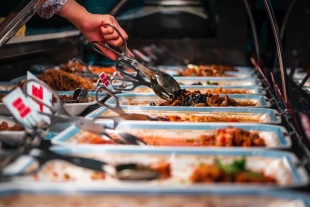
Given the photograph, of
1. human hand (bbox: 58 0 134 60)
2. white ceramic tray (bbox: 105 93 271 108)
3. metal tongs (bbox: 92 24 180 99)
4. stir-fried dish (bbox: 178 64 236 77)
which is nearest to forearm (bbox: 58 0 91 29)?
human hand (bbox: 58 0 134 60)

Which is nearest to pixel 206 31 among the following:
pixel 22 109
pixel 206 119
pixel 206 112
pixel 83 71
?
pixel 83 71

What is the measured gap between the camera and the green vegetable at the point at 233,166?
1420 millimetres

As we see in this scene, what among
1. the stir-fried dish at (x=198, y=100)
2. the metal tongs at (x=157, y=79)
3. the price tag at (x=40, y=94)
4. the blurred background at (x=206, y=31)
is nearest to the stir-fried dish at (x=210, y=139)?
the price tag at (x=40, y=94)

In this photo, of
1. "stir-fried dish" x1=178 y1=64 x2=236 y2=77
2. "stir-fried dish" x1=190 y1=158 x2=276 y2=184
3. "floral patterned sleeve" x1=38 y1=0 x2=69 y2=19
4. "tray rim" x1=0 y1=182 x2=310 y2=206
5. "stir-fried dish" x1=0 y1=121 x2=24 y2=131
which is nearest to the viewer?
"tray rim" x1=0 y1=182 x2=310 y2=206

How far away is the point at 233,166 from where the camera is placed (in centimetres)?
146

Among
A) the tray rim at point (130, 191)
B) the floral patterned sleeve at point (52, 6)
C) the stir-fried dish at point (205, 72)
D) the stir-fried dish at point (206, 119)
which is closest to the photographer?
the tray rim at point (130, 191)

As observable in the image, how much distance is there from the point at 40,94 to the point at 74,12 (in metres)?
1.10

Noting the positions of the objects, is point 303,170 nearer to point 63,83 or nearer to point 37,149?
point 37,149

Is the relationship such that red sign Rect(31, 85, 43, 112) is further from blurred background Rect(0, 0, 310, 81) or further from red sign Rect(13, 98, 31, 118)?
blurred background Rect(0, 0, 310, 81)

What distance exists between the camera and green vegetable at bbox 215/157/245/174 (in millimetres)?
1420

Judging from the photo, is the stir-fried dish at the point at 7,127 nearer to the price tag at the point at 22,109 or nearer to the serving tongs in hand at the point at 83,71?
the price tag at the point at 22,109

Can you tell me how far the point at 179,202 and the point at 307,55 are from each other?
4239mm

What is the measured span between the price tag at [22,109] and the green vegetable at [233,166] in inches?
27.3

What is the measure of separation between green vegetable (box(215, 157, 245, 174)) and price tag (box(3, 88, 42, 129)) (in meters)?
0.69
